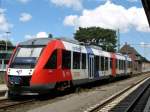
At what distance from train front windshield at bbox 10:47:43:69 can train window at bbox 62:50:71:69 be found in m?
1.92

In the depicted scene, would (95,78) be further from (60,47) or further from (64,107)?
(64,107)

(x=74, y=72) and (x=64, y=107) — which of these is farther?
(x=74, y=72)

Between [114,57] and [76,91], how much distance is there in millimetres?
17518

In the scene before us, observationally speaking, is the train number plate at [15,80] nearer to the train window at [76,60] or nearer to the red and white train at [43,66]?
the red and white train at [43,66]

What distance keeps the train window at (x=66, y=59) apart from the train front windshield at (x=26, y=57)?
1917 millimetres

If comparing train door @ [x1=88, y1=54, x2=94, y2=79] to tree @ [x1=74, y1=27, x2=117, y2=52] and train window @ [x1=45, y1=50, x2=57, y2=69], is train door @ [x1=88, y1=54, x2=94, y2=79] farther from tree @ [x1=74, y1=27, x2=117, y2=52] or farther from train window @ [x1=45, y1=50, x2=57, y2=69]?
tree @ [x1=74, y1=27, x2=117, y2=52]

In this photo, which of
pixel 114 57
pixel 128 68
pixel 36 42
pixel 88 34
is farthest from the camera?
pixel 88 34

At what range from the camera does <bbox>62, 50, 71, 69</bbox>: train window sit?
22891mm

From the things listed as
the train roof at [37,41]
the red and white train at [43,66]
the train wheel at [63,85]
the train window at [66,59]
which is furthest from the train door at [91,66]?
the train roof at [37,41]

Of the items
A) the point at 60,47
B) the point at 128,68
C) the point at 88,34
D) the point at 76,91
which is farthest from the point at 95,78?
the point at 88,34

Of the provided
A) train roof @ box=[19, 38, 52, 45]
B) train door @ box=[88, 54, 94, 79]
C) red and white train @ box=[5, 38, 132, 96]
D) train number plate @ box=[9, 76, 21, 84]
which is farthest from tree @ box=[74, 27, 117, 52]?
train number plate @ box=[9, 76, 21, 84]

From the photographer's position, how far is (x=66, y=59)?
23.5 meters

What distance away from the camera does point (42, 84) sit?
20.5m

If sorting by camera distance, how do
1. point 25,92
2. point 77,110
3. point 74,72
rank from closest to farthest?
point 77,110
point 25,92
point 74,72
